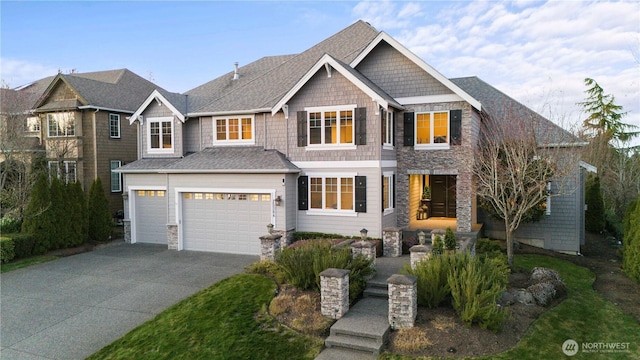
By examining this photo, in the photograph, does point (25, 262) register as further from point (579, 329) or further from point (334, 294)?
point (579, 329)

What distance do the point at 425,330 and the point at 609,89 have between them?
3512 centimetres

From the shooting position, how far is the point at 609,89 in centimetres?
3375

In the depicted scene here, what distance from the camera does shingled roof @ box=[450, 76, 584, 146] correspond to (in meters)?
14.9

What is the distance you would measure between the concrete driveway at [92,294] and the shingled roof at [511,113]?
36.6 ft

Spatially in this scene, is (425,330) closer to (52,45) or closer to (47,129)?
(52,45)

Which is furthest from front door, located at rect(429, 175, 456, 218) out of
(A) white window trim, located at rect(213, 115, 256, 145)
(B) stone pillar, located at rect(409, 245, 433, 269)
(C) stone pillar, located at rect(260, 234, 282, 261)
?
(C) stone pillar, located at rect(260, 234, 282, 261)

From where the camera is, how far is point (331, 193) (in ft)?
52.8

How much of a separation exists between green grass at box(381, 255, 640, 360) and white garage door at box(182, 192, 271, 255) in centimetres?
954

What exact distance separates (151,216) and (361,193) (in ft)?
33.1

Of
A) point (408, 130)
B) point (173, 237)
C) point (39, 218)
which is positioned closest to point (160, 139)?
point (173, 237)

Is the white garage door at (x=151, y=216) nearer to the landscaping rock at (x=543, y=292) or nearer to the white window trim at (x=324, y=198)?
the white window trim at (x=324, y=198)

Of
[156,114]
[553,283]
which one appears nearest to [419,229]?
[553,283]

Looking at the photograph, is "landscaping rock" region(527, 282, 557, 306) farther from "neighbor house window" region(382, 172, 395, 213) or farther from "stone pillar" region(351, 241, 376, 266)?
"neighbor house window" region(382, 172, 395, 213)

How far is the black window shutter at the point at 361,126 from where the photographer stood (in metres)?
15.4
